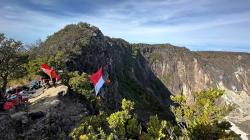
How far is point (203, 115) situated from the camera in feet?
97.7

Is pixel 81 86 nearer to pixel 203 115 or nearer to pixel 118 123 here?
pixel 203 115

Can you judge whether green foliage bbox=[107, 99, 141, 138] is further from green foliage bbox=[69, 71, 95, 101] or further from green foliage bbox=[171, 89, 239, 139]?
green foliage bbox=[69, 71, 95, 101]

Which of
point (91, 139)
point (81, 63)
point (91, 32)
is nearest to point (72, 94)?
point (91, 139)

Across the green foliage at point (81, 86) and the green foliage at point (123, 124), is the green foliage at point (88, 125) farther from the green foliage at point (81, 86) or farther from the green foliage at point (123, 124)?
the green foliage at point (81, 86)

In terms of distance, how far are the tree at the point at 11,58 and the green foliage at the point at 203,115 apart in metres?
19.7

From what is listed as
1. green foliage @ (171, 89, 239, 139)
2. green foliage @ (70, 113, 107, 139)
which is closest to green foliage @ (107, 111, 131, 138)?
green foliage @ (70, 113, 107, 139)

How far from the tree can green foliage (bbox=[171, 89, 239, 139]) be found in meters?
19.7

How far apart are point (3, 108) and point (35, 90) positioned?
36.8 ft

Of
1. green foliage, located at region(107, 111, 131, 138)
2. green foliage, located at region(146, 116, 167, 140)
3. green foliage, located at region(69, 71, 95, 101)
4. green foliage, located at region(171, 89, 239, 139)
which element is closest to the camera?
green foliage, located at region(107, 111, 131, 138)

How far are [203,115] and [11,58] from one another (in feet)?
75.3

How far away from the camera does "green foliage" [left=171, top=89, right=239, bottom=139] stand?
29391 mm

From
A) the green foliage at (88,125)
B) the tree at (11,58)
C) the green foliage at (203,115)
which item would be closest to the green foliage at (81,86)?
the tree at (11,58)

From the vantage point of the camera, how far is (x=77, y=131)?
26.0 m

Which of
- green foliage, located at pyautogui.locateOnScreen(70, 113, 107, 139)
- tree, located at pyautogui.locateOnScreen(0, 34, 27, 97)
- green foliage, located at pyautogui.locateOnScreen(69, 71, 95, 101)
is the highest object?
tree, located at pyautogui.locateOnScreen(0, 34, 27, 97)
